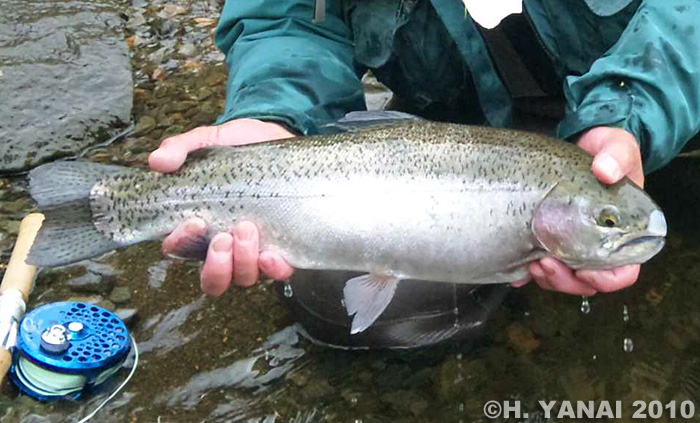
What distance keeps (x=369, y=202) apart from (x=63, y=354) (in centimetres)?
119

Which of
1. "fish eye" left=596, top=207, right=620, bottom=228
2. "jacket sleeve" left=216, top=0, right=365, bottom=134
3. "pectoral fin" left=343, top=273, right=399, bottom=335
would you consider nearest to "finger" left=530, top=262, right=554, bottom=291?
"fish eye" left=596, top=207, right=620, bottom=228

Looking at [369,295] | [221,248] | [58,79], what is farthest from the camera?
[58,79]

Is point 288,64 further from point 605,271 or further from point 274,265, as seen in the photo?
point 605,271

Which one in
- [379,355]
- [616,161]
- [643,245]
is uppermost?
[616,161]

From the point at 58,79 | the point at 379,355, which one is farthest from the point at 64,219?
the point at 58,79

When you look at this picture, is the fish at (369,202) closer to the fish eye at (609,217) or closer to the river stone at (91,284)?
the fish eye at (609,217)

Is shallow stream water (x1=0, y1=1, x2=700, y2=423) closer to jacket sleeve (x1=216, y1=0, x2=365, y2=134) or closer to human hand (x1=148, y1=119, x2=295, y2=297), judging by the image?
human hand (x1=148, y1=119, x2=295, y2=297)

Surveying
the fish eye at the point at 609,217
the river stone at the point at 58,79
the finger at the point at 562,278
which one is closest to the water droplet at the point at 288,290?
the finger at the point at 562,278

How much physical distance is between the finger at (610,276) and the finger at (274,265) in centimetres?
82

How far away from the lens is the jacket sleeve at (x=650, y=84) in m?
2.51

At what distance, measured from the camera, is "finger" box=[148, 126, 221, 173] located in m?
2.40

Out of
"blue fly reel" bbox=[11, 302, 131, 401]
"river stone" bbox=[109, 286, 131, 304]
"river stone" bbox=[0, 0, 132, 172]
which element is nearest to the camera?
"blue fly reel" bbox=[11, 302, 131, 401]

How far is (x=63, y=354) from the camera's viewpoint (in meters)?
2.77

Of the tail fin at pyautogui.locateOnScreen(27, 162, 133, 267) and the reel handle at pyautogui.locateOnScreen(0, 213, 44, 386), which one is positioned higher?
the tail fin at pyautogui.locateOnScreen(27, 162, 133, 267)
